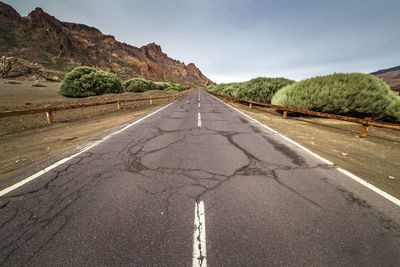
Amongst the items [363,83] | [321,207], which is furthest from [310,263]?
[363,83]

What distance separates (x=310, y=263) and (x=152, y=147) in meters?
4.05

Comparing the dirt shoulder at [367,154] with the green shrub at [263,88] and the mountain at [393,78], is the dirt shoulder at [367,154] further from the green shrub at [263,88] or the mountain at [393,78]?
the mountain at [393,78]

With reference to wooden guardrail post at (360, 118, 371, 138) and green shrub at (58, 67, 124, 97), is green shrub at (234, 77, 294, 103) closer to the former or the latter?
wooden guardrail post at (360, 118, 371, 138)

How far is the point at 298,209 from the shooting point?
7.50ft

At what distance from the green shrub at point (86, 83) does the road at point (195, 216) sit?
1672 centimetres

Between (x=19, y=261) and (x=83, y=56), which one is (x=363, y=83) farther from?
(x=83, y=56)

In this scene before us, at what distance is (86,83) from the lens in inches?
642

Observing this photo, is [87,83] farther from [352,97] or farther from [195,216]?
[352,97]

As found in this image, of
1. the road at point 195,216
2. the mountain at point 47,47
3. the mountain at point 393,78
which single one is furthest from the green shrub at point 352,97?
the mountain at point 47,47

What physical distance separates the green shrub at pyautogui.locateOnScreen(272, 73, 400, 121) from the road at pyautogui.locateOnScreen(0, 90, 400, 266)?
779 centimetres

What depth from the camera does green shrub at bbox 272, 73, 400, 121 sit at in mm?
8109

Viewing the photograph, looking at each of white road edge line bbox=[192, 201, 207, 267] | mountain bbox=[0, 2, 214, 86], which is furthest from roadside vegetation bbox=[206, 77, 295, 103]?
mountain bbox=[0, 2, 214, 86]

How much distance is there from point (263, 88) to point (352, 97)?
8.41 meters

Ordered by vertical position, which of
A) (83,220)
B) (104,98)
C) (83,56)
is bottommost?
(83,220)
